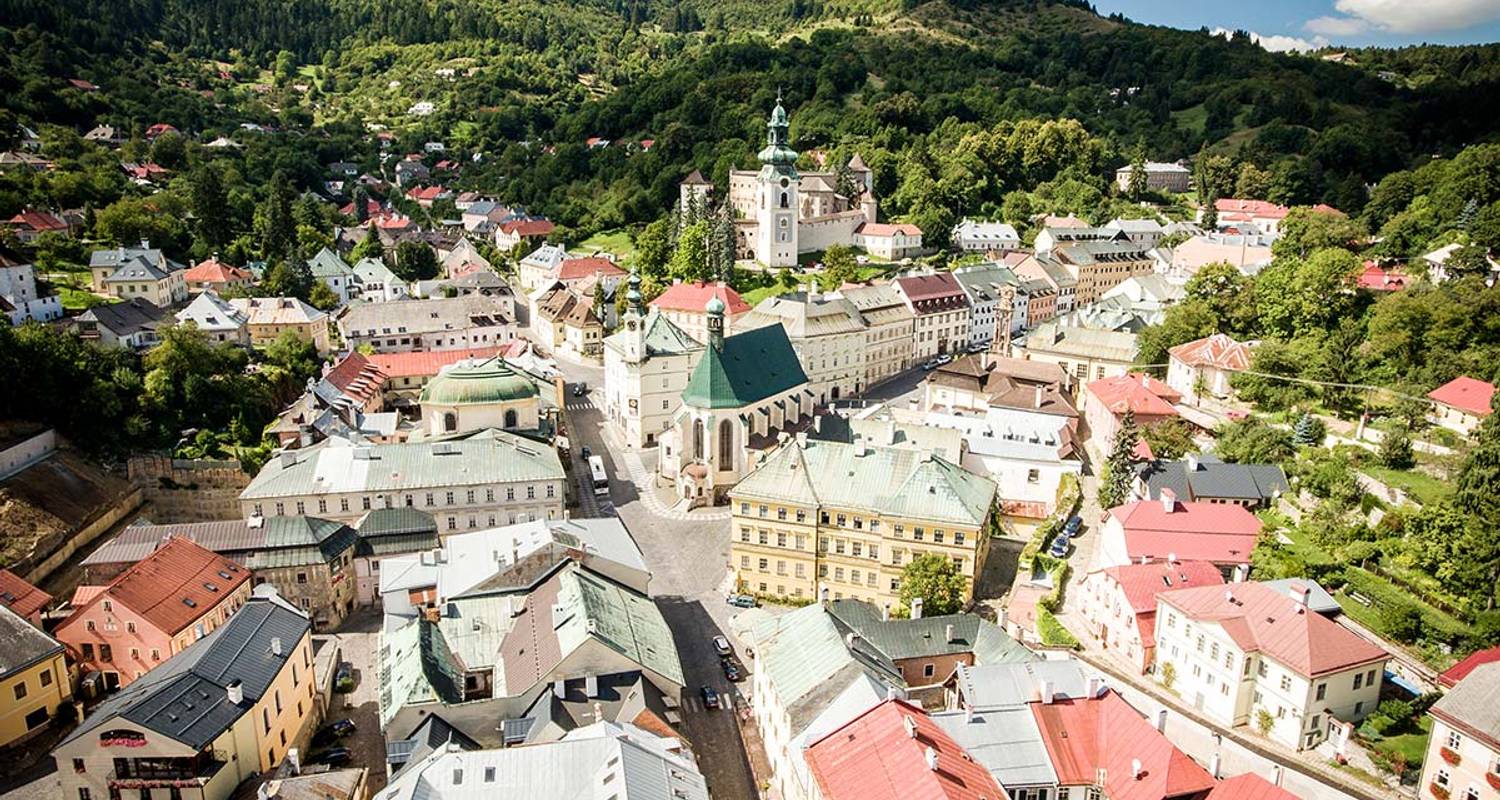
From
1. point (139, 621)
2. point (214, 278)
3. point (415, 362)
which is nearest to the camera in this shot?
point (139, 621)

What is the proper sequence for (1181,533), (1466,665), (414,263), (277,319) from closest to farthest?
(1466,665)
(1181,533)
(277,319)
(414,263)

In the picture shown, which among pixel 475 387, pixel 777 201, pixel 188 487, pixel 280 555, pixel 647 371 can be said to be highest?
pixel 777 201

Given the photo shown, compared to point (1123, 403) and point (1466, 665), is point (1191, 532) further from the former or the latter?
point (1123, 403)

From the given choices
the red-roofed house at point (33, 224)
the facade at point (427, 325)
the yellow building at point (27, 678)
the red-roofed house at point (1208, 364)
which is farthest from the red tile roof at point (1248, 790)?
the red-roofed house at point (33, 224)

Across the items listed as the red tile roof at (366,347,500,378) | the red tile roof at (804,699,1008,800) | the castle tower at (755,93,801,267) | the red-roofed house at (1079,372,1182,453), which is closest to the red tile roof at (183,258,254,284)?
the red tile roof at (366,347,500,378)

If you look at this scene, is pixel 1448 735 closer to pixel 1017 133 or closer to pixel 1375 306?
pixel 1375 306

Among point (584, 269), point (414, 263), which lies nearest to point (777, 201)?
point (584, 269)

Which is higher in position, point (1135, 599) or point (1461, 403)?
point (1461, 403)
